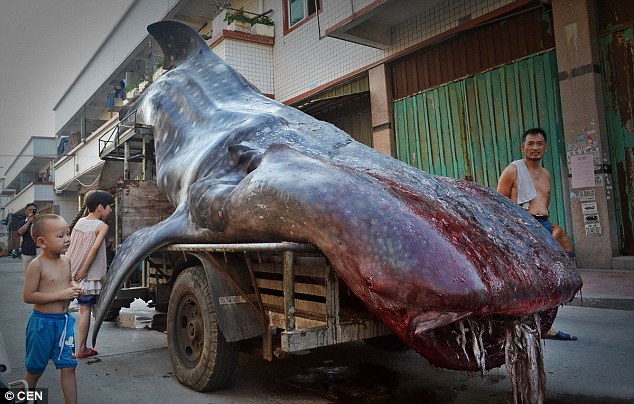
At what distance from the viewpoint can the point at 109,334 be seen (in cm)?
536

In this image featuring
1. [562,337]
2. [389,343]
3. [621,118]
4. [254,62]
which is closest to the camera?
[389,343]

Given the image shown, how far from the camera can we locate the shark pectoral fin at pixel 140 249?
11.9 ft

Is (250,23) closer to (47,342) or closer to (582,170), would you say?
(582,170)

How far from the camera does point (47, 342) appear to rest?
269 cm

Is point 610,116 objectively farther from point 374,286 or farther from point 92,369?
point 92,369

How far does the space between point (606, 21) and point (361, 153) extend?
17.1 ft

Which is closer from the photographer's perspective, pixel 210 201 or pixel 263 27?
pixel 210 201

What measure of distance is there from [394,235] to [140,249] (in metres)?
2.13

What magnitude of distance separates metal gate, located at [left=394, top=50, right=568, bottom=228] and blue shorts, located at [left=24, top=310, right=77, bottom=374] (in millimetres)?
5182

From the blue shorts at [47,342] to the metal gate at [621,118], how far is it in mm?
6613

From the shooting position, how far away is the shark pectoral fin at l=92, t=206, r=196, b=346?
363 centimetres

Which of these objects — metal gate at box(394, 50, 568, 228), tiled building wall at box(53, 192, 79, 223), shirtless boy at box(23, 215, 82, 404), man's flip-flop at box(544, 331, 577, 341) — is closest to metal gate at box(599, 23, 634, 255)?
metal gate at box(394, 50, 568, 228)

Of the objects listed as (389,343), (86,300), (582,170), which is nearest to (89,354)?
(86,300)

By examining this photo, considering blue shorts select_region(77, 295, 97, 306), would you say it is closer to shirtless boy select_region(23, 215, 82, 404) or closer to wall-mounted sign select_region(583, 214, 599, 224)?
shirtless boy select_region(23, 215, 82, 404)
